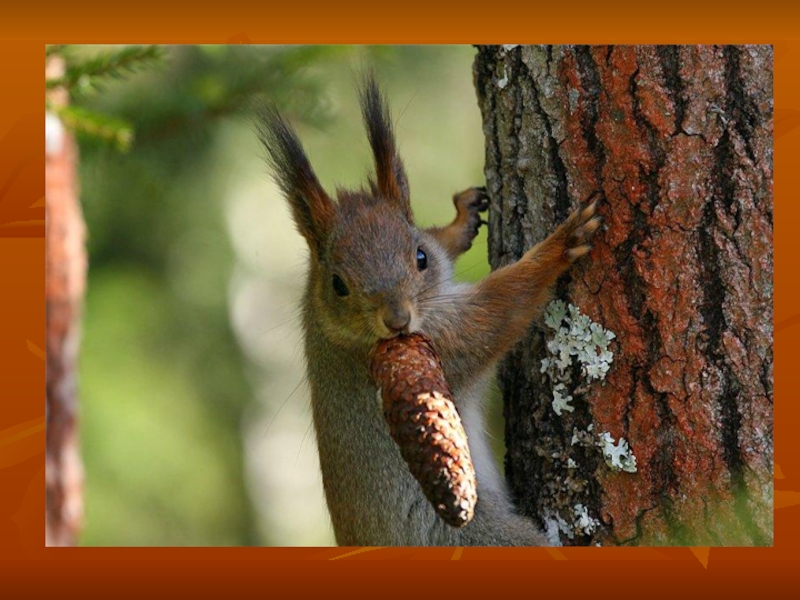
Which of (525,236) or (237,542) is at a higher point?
(525,236)

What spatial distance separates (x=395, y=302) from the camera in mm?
3455

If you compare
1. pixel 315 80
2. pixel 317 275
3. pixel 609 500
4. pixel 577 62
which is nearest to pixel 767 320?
pixel 609 500

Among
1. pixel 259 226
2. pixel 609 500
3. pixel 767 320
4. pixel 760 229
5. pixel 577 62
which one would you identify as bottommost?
pixel 609 500

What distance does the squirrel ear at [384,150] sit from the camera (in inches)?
154

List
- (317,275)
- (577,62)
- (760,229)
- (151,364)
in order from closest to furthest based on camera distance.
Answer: (760,229)
(577,62)
(317,275)
(151,364)

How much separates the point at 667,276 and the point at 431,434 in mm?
941

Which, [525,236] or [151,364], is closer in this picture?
[525,236]

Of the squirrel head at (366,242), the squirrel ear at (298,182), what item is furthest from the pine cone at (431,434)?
the squirrel ear at (298,182)

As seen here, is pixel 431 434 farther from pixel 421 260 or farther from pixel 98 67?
pixel 98 67

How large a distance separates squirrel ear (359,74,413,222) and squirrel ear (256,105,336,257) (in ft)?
0.79

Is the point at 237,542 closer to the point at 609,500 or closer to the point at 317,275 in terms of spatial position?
the point at 317,275

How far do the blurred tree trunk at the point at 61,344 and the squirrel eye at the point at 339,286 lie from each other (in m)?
1.26

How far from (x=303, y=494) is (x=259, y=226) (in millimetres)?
3158

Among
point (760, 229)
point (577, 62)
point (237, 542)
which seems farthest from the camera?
point (237, 542)
